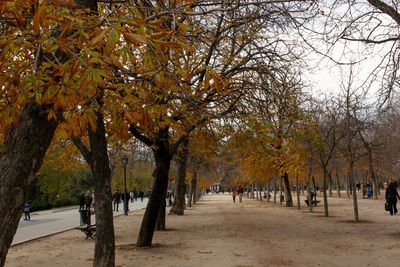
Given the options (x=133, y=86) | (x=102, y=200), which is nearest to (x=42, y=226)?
(x=102, y=200)

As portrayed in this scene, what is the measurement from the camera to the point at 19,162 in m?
4.00

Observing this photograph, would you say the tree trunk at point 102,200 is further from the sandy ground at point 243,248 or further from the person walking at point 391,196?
the person walking at point 391,196

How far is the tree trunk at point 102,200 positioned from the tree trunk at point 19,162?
19.8ft

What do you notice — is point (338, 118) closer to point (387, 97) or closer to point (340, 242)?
point (340, 242)

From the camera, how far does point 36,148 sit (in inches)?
162

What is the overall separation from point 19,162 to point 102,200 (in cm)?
676

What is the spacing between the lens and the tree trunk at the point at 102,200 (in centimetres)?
1033

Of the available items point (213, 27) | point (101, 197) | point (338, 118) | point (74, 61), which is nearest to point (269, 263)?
point (101, 197)

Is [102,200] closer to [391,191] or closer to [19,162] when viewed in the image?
[19,162]

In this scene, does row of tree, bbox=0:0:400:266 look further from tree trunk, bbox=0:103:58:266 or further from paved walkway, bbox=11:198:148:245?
paved walkway, bbox=11:198:148:245

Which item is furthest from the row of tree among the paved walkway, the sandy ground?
the paved walkway

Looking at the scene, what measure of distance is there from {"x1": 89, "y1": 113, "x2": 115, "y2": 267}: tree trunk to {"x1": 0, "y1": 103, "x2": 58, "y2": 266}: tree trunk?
6037 millimetres

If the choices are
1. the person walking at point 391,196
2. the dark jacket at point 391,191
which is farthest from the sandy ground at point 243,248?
the person walking at point 391,196

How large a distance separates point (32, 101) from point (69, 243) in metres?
13.4
